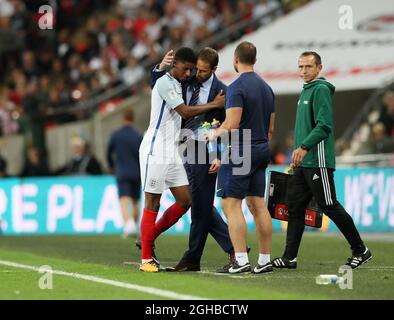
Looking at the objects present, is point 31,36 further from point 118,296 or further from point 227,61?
point 118,296

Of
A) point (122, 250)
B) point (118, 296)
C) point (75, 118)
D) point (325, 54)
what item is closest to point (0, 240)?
point (122, 250)

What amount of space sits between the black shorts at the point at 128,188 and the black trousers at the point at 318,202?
7.87 m

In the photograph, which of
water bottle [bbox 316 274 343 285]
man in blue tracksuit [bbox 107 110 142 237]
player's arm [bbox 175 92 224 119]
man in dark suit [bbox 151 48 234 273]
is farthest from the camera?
man in blue tracksuit [bbox 107 110 142 237]

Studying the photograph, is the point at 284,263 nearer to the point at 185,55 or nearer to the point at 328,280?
the point at 328,280

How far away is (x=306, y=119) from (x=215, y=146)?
3.32ft

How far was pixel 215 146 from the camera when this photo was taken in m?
11.2

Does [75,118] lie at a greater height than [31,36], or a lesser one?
lesser

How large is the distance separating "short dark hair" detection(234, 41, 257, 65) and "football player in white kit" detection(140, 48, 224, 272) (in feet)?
1.67

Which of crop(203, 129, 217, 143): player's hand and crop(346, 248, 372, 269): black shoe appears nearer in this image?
crop(203, 129, 217, 143): player's hand

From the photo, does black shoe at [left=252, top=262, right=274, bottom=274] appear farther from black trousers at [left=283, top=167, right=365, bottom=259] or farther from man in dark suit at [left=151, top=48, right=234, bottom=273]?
black trousers at [left=283, top=167, right=365, bottom=259]

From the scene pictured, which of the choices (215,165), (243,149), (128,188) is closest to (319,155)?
(243,149)

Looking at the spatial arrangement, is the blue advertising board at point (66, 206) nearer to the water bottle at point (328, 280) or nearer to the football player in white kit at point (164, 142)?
the football player in white kit at point (164, 142)

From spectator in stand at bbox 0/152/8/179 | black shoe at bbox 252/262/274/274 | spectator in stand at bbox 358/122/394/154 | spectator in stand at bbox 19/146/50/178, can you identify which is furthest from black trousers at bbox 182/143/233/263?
spectator in stand at bbox 0/152/8/179

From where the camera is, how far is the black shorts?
1948 centimetres
